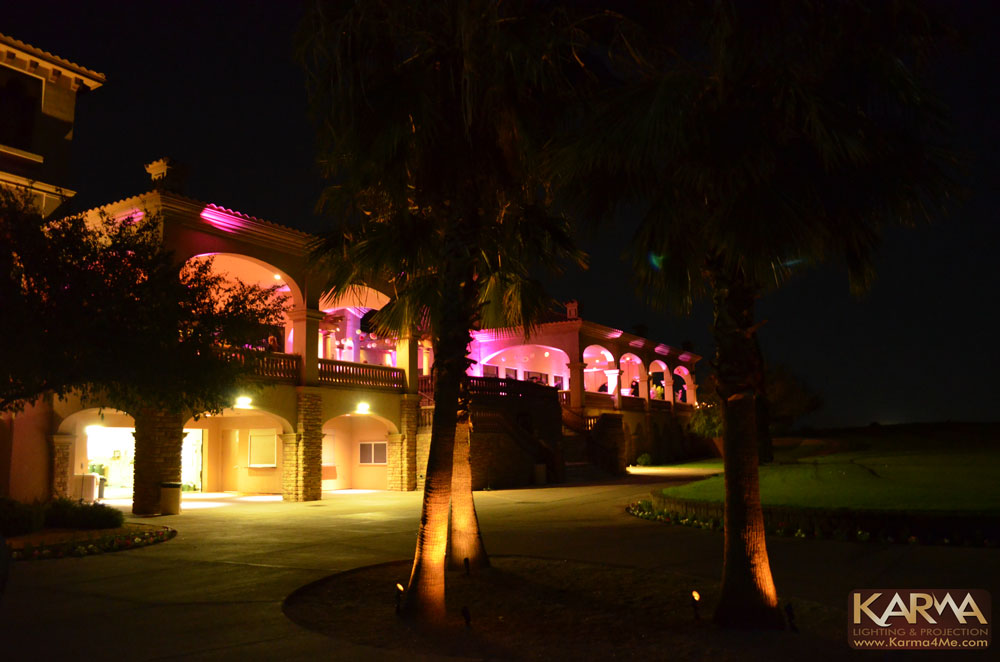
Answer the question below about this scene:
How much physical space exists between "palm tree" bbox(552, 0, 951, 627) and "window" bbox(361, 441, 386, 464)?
22.9m

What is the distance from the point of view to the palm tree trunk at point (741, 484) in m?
6.62

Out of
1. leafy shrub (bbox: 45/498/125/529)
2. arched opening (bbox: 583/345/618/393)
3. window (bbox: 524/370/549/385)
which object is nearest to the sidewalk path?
leafy shrub (bbox: 45/498/125/529)

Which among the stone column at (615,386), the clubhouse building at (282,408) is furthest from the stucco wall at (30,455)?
the stone column at (615,386)

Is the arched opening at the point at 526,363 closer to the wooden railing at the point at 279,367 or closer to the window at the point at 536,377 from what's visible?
the window at the point at 536,377

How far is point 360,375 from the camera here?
2575cm

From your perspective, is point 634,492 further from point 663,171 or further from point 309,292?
point 663,171

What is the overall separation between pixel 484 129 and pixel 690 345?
4787cm

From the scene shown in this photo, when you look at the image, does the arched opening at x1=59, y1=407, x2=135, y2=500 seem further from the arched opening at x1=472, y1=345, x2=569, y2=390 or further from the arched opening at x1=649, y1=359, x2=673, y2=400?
the arched opening at x1=649, y1=359, x2=673, y2=400

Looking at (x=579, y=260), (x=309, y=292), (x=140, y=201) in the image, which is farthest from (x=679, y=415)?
(x=579, y=260)

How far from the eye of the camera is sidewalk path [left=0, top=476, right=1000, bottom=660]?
6602mm

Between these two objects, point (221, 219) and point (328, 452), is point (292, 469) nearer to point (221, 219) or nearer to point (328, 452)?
point (328, 452)

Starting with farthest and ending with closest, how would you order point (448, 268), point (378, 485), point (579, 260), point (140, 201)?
point (378, 485) → point (140, 201) → point (579, 260) → point (448, 268)

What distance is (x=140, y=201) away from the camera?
19828mm

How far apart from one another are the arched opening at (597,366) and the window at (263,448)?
61.4 feet
